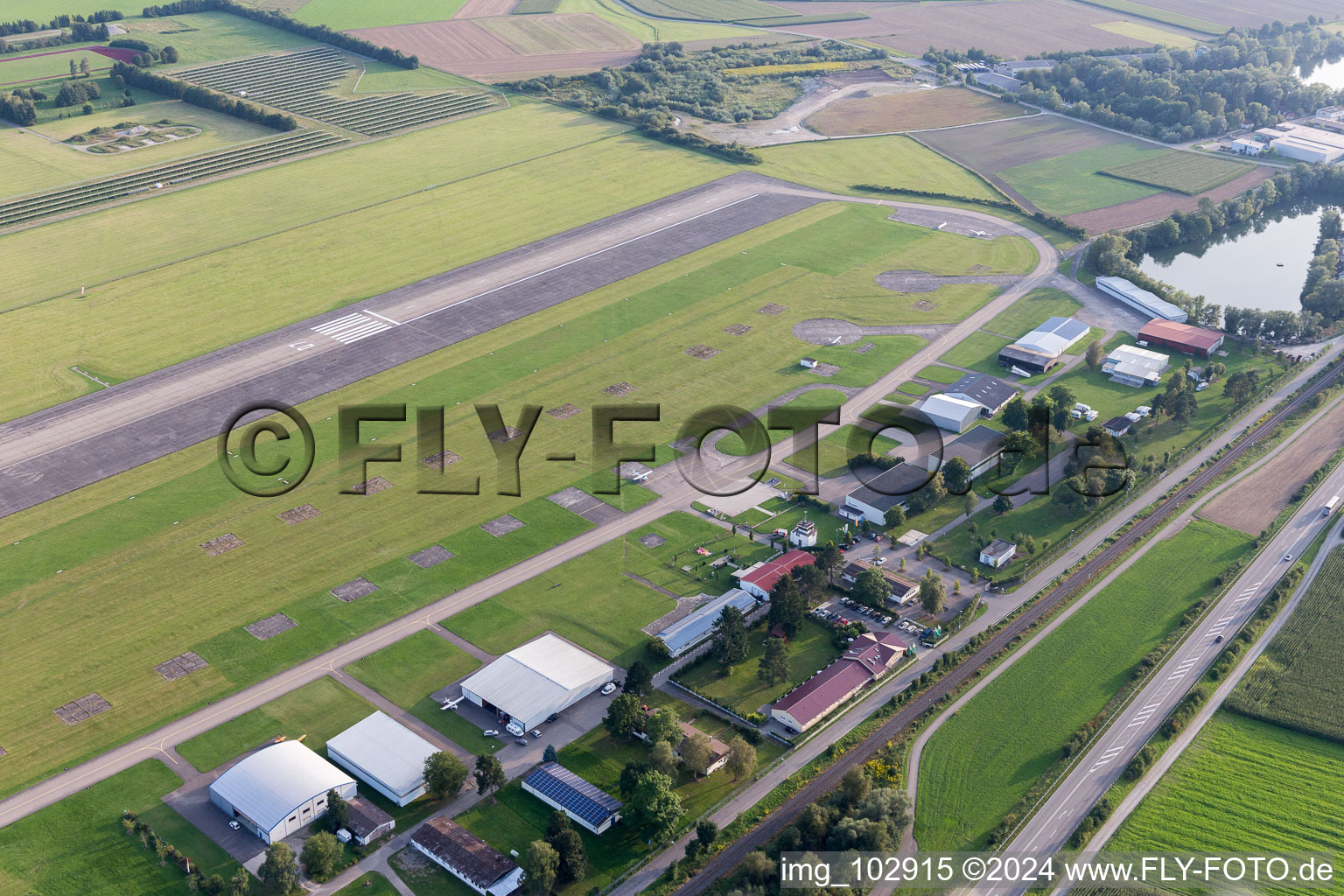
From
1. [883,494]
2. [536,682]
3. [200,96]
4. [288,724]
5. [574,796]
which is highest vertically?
[200,96]

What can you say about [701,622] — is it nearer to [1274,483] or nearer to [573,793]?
[573,793]

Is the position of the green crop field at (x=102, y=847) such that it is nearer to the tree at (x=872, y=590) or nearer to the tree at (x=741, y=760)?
the tree at (x=741, y=760)

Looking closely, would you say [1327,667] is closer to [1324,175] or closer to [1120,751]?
[1120,751]

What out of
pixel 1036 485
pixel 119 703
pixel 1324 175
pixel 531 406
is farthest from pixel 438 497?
pixel 1324 175

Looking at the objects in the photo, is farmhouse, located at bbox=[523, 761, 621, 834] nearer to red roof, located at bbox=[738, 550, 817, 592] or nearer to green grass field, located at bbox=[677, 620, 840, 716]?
green grass field, located at bbox=[677, 620, 840, 716]

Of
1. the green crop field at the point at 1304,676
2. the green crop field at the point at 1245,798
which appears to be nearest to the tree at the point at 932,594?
the green crop field at the point at 1245,798

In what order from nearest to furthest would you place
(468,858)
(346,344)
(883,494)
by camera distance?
1. (468,858)
2. (883,494)
3. (346,344)

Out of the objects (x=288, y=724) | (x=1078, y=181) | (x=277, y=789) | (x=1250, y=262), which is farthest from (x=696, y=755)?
(x=1078, y=181)
